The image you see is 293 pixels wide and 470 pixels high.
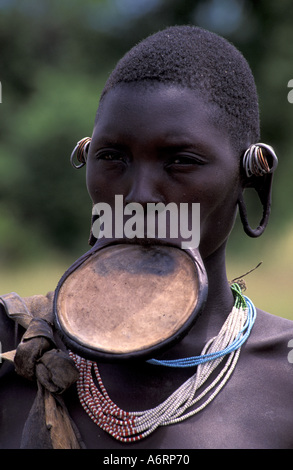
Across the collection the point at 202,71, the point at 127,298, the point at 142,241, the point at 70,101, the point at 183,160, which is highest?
the point at 70,101

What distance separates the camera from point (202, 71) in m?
2.15

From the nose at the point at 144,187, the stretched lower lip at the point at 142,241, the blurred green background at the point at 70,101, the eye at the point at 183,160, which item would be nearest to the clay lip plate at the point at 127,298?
the stretched lower lip at the point at 142,241

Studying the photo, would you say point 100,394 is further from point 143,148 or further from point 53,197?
point 53,197

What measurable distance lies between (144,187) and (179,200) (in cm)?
11

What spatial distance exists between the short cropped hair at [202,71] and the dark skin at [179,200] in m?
0.04

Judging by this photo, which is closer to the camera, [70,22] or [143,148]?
[143,148]

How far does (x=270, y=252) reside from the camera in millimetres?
9734

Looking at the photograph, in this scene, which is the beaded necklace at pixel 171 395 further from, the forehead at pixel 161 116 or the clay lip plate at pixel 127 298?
the forehead at pixel 161 116

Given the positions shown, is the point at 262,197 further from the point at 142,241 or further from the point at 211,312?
the point at 142,241

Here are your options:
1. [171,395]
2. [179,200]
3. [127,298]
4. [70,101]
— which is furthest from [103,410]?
[70,101]

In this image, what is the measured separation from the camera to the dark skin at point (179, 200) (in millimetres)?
2057

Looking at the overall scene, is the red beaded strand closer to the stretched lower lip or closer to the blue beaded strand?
the blue beaded strand
